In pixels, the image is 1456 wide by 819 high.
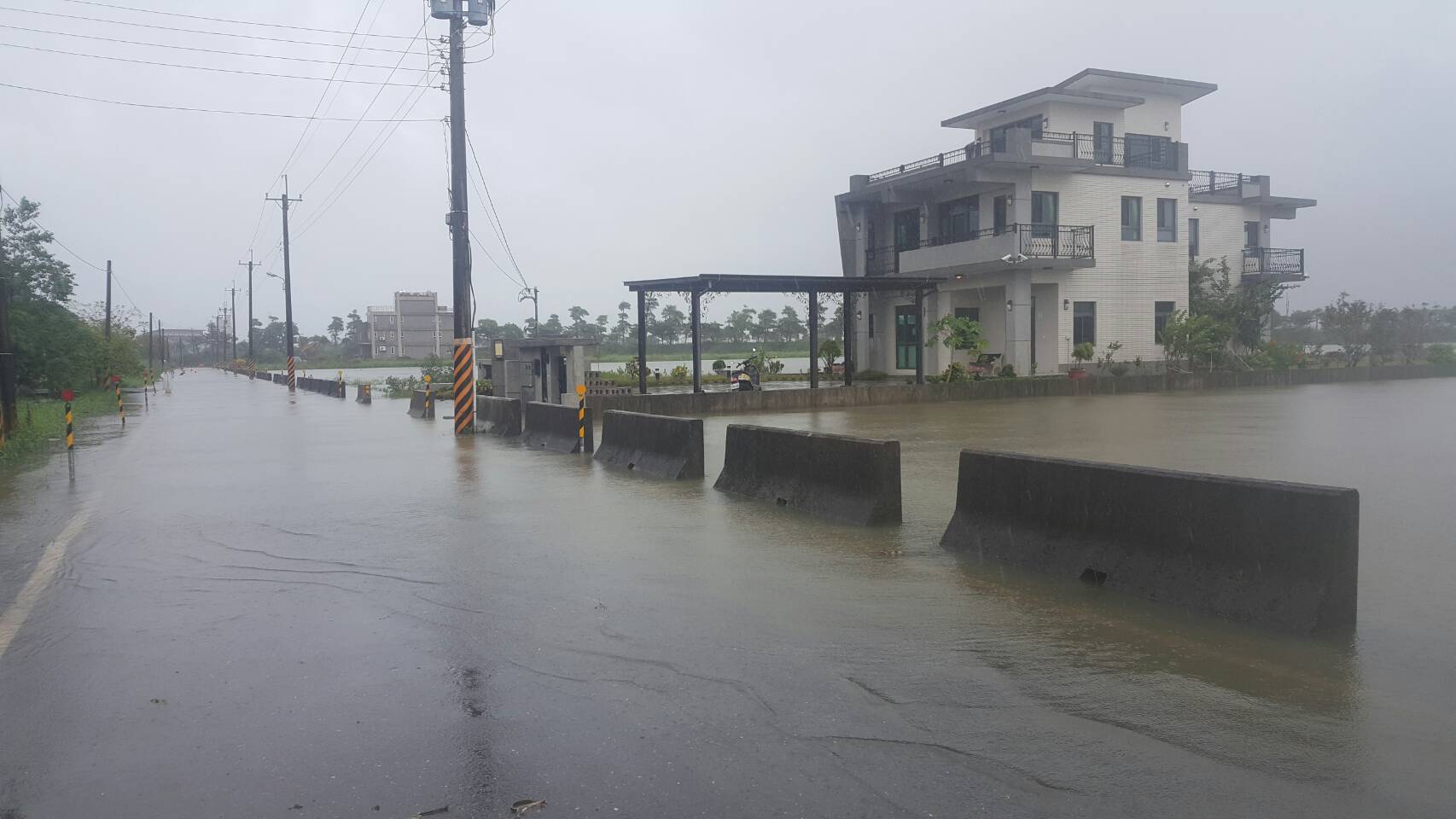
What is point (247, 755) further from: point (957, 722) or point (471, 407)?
point (471, 407)

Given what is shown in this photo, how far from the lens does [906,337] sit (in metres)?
47.8

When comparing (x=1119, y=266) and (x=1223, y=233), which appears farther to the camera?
(x=1223, y=233)

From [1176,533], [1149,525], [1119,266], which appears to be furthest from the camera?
[1119,266]

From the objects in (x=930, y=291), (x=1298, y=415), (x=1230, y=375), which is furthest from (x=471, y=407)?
(x=1230, y=375)

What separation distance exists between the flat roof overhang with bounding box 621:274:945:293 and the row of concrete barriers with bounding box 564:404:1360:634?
1980 cm

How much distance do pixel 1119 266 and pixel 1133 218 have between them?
2.17 meters

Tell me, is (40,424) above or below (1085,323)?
below

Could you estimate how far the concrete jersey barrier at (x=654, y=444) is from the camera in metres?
14.9

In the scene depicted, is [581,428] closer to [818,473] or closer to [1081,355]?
[818,473]

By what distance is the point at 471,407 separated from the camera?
80.0 ft

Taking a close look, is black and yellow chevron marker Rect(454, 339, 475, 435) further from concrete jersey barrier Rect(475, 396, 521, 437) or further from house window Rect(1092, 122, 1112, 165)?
house window Rect(1092, 122, 1112, 165)

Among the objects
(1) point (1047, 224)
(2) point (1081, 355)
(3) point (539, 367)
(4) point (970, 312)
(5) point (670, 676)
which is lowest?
(5) point (670, 676)

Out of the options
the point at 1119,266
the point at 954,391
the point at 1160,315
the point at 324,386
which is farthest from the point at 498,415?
the point at 1160,315

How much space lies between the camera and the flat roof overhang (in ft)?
102
